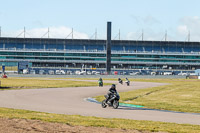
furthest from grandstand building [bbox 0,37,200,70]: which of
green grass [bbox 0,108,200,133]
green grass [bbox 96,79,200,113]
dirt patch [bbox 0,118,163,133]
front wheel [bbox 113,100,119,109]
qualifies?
dirt patch [bbox 0,118,163,133]

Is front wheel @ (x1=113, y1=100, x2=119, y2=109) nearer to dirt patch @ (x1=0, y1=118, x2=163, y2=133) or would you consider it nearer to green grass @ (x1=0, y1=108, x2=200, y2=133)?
green grass @ (x1=0, y1=108, x2=200, y2=133)

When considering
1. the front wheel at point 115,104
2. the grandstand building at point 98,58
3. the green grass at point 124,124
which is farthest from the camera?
the grandstand building at point 98,58

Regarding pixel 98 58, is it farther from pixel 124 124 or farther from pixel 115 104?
pixel 124 124

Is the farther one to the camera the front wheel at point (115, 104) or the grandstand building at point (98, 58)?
the grandstand building at point (98, 58)

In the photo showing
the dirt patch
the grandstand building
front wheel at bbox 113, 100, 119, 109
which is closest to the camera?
the dirt patch

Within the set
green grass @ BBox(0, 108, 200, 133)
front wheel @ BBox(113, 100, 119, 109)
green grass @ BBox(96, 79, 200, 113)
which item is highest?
front wheel @ BBox(113, 100, 119, 109)

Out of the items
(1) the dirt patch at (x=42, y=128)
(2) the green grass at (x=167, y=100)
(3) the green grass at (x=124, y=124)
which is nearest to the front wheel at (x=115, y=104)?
(2) the green grass at (x=167, y=100)

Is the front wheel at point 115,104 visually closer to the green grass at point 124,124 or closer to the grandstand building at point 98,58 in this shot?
the green grass at point 124,124

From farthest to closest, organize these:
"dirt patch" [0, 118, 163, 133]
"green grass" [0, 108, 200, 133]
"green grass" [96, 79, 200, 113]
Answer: "green grass" [96, 79, 200, 113] < "green grass" [0, 108, 200, 133] < "dirt patch" [0, 118, 163, 133]

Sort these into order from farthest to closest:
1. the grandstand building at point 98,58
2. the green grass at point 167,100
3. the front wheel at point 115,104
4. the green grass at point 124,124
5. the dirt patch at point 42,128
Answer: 1. the grandstand building at point 98,58
2. the green grass at point 167,100
3. the front wheel at point 115,104
4. the green grass at point 124,124
5. the dirt patch at point 42,128

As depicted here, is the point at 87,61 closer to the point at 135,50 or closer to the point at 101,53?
the point at 101,53

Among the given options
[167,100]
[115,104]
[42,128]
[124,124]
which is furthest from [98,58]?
[42,128]

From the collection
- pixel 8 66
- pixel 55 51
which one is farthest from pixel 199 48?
pixel 8 66

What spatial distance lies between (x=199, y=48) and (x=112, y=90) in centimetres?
18264
